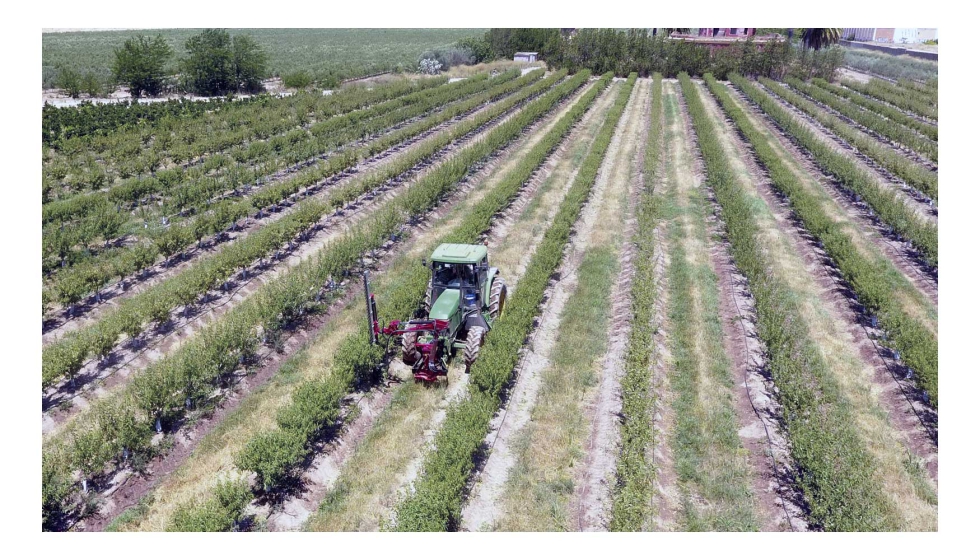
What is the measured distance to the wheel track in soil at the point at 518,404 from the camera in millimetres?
9805

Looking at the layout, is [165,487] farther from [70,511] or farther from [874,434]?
[874,434]

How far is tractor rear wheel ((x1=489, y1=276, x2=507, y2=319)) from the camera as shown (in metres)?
14.3

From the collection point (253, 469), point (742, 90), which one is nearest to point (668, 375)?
point (253, 469)

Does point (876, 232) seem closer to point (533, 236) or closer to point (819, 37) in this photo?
point (533, 236)

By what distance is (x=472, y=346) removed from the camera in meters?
12.9

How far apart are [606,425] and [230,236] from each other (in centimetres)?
1551

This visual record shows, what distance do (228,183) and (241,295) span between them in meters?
10.0

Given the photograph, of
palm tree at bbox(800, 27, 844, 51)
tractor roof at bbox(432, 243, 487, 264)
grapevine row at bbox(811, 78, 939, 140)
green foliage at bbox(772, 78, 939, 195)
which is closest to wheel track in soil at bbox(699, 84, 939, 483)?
green foliage at bbox(772, 78, 939, 195)

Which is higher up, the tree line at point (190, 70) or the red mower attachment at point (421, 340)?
the tree line at point (190, 70)

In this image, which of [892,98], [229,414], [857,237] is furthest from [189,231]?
[892,98]

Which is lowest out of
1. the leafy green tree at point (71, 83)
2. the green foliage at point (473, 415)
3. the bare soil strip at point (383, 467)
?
the bare soil strip at point (383, 467)

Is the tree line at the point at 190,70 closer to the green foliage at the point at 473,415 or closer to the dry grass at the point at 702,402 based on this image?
the green foliage at the point at 473,415

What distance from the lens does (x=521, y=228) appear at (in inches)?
890

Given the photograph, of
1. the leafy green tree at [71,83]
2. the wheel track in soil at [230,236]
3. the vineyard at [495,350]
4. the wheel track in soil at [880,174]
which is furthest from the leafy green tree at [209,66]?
the wheel track in soil at [880,174]
